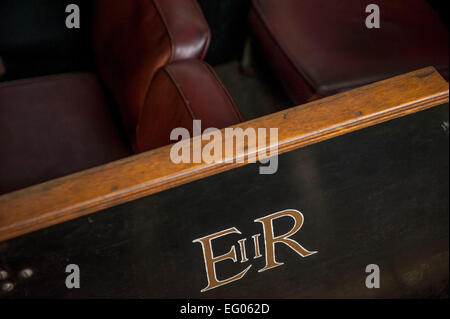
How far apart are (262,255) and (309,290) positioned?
285mm

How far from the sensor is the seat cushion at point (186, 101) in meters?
1.04

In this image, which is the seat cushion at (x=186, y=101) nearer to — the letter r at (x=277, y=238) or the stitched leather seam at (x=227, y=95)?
the stitched leather seam at (x=227, y=95)

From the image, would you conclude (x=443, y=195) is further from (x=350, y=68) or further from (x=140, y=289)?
(x=140, y=289)

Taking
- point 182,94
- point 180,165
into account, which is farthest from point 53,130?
point 180,165

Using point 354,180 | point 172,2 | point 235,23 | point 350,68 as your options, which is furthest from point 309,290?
point 235,23

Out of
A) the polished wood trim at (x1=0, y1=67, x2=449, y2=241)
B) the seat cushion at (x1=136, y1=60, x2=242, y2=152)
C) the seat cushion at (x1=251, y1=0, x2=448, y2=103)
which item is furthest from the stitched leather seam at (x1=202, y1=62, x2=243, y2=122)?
the seat cushion at (x1=251, y1=0, x2=448, y2=103)

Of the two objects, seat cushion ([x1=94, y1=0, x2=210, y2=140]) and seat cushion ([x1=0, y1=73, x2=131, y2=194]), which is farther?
seat cushion ([x1=0, y1=73, x2=131, y2=194])

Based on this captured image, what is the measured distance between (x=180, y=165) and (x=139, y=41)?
1.76 feet

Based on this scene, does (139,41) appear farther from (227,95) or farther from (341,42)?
(341,42)

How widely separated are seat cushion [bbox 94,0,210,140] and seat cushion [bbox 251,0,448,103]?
0.43m

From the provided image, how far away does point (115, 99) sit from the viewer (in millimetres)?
1538

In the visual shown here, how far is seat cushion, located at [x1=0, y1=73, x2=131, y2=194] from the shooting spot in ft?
4.65

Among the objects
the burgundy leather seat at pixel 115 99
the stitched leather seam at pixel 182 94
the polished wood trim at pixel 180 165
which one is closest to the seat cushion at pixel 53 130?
the burgundy leather seat at pixel 115 99

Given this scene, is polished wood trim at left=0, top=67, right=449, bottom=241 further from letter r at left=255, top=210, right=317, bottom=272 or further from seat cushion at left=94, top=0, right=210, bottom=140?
seat cushion at left=94, top=0, right=210, bottom=140
